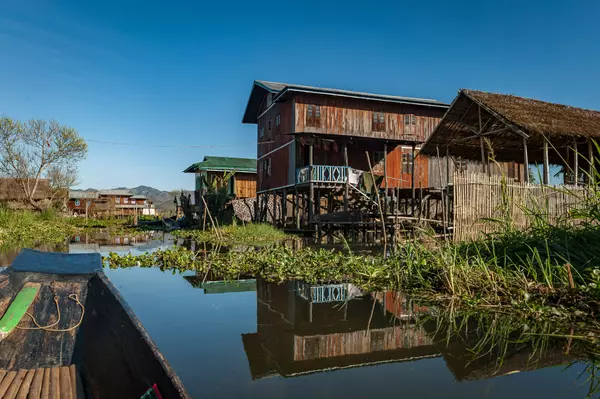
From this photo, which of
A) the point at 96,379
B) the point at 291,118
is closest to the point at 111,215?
the point at 291,118

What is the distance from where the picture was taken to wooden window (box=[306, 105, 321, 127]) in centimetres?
2089

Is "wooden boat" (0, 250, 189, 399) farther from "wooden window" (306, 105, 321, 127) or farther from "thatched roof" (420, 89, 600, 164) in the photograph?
"wooden window" (306, 105, 321, 127)

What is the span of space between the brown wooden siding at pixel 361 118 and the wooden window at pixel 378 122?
166mm

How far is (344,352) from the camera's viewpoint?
13.7 ft

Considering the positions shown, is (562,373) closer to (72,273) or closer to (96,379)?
(96,379)

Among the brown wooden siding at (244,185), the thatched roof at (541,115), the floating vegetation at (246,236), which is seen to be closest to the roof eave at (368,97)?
the thatched roof at (541,115)

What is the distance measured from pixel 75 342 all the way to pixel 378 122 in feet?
66.1

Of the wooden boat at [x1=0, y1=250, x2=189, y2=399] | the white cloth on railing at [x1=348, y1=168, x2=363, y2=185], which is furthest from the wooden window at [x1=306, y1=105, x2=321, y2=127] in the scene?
the wooden boat at [x1=0, y1=250, x2=189, y2=399]

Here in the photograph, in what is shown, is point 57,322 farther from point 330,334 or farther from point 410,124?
point 410,124

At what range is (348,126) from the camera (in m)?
21.6

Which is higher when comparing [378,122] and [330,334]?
[378,122]

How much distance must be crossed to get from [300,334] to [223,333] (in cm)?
87

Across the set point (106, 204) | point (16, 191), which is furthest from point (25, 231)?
point (106, 204)

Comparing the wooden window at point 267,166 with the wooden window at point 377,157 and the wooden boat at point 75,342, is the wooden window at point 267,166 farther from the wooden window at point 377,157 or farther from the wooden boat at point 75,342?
the wooden boat at point 75,342
